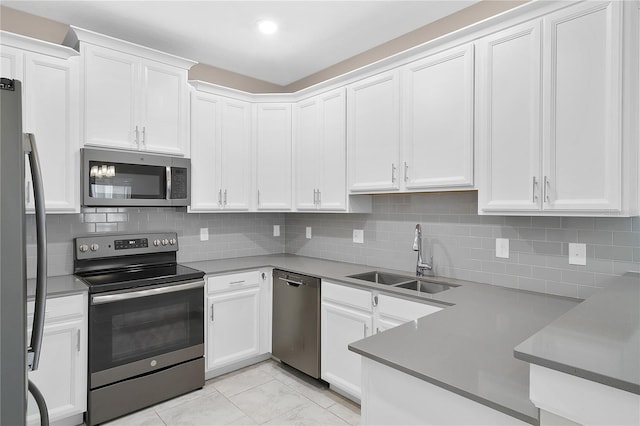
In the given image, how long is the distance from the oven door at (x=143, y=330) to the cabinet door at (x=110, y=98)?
113 cm

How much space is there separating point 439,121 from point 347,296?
1.38m

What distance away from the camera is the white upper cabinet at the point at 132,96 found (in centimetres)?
257

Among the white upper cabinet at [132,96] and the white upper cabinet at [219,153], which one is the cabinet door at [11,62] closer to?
the white upper cabinet at [132,96]

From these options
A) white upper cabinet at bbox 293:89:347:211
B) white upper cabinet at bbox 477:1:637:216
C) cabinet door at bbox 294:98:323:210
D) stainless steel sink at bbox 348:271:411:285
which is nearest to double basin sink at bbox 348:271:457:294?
stainless steel sink at bbox 348:271:411:285

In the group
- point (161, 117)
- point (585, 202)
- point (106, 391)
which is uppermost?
point (161, 117)

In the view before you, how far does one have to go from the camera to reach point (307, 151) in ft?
11.3

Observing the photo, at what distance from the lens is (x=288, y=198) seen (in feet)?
11.8

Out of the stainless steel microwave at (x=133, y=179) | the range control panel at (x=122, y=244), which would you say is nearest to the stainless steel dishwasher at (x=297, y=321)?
the range control panel at (x=122, y=244)

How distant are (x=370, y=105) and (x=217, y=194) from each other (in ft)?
5.13

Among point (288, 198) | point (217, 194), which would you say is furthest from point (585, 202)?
point (217, 194)

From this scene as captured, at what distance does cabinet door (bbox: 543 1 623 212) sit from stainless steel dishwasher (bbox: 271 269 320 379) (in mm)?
1795

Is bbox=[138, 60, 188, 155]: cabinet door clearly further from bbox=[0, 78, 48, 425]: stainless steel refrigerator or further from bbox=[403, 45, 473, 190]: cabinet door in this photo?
bbox=[403, 45, 473, 190]: cabinet door

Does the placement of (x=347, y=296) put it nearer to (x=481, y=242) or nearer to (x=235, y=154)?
(x=481, y=242)

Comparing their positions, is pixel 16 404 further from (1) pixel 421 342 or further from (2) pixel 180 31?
(2) pixel 180 31
